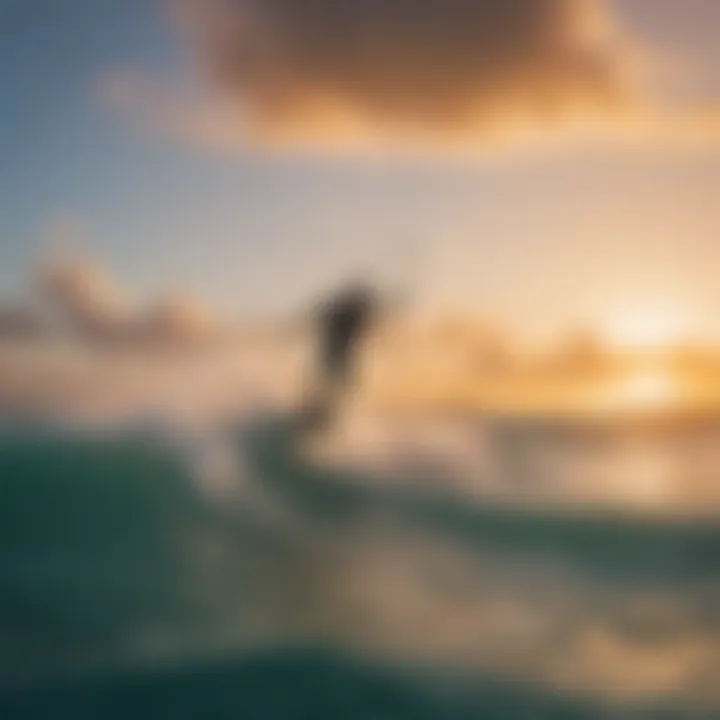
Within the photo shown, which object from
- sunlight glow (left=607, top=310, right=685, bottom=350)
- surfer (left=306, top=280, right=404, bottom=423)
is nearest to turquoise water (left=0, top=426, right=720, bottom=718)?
surfer (left=306, top=280, right=404, bottom=423)

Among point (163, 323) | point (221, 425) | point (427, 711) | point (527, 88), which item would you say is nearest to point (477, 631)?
point (427, 711)

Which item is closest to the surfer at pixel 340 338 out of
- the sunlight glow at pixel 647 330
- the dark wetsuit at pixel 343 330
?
the dark wetsuit at pixel 343 330

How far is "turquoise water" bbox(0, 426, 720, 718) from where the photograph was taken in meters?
1.44

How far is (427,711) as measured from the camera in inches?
56.9

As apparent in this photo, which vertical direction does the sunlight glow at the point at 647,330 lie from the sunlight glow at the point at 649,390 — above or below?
above

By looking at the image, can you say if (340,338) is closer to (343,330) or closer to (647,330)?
(343,330)

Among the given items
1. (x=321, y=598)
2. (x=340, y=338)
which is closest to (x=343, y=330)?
(x=340, y=338)

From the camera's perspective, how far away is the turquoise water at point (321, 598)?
4.72ft

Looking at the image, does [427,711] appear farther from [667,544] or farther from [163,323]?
[163,323]

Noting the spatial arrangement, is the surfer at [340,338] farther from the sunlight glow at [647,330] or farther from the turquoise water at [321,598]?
the sunlight glow at [647,330]

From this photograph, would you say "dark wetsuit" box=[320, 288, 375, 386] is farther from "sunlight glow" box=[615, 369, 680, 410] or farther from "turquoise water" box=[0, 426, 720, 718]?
"sunlight glow" box=[615, 369, 680, 410]

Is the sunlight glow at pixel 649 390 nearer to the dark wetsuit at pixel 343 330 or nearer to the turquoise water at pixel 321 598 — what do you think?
the turquoise water at pixel 321 598

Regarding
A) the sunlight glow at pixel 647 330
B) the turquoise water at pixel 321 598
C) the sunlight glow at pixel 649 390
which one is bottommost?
the turquoise water at pixel 321 598

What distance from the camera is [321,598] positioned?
58.4 inches
